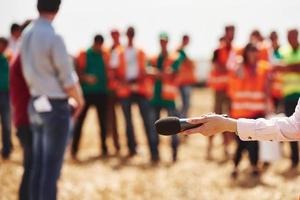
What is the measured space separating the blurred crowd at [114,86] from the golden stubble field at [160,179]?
0.88 feet

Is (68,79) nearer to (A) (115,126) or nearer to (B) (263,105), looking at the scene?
(B) (263,105)

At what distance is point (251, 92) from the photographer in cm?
944

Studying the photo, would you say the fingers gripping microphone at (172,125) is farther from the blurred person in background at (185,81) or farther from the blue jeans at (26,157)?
the blurred person in background at (185,81)

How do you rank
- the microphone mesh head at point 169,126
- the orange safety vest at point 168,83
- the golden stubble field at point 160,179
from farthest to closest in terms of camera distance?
the orange safety vest at point 168,83 → the golden stubble field at point 160,179 → the microphone mesh head at point 169,126

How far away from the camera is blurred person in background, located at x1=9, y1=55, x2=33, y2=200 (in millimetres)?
6057

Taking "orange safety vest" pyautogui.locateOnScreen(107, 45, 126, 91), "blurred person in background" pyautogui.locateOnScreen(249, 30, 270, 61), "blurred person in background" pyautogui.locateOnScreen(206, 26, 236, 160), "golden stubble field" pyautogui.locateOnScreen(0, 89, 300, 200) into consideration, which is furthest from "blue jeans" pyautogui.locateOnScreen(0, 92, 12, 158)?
"blurred person in background" pyautogui.locateOnScreen(249, 30, 270, 61)

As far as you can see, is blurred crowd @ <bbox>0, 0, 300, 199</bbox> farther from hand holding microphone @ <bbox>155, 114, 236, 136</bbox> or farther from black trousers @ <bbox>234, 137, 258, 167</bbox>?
hand holding microphone @ <bbox>155, 114, 236, 136</bbox>

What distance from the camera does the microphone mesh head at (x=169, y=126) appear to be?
3.64 metres

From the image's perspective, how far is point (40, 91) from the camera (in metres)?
5.64

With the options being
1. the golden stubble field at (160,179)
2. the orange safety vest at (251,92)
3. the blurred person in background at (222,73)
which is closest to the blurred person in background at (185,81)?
the golden stubble field at (160,179)

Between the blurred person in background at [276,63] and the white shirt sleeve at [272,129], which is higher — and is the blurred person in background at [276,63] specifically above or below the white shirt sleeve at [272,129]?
below

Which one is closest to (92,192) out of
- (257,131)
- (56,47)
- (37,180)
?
(37,180)

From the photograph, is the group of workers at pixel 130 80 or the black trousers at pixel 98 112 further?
the black trousers at pixel 98 112

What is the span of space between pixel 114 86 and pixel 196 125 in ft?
25.5
